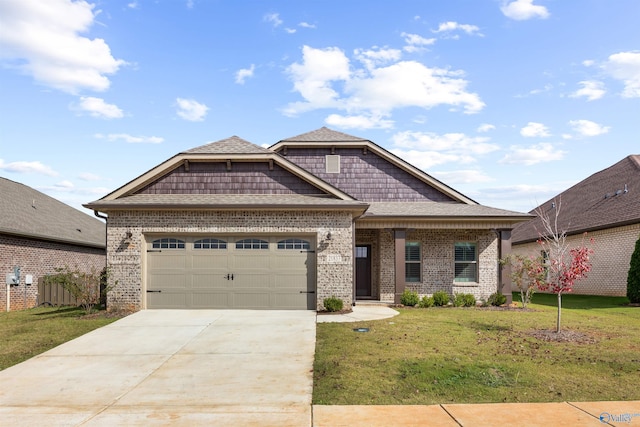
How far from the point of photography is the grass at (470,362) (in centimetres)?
730

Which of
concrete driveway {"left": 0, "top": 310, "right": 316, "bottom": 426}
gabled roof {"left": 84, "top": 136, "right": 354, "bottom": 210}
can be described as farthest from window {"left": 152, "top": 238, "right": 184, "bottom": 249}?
concrete driveway {"left": 0, "top": 310, "right": 316, "bottom": 426}

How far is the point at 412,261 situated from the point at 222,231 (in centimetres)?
825

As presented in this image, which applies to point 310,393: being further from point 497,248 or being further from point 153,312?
point 497,248

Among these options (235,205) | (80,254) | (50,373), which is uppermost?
(235,205)

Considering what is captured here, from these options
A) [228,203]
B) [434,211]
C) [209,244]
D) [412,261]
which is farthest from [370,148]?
[209,244]

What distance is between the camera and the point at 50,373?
888 centimetres

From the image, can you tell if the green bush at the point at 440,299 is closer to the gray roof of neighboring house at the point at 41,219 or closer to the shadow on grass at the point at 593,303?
the shadow on grass at the point at 593,303

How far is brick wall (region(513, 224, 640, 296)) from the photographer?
21.6 meters

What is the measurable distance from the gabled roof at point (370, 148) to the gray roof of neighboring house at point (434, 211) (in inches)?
25.1

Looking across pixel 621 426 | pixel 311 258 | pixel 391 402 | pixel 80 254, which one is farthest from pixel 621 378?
pixel 80 254

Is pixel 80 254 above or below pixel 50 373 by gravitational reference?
above

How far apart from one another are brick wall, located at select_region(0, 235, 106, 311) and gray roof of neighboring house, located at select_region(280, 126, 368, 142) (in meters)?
10.6

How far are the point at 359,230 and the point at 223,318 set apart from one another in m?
8.01

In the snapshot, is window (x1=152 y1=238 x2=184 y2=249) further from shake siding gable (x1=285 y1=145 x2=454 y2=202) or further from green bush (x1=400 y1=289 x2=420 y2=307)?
green bush (x1=400 y1=289 x2=420 y2=307)
